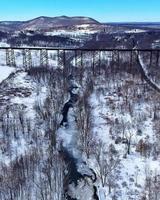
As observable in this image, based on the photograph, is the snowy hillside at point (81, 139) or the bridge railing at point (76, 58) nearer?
the snowy hillside at point (81, 139)

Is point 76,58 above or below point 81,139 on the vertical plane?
above

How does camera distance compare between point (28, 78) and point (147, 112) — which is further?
point (28, 78)

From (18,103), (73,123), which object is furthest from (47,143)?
(18,103)

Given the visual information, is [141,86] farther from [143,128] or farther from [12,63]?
[12,63]

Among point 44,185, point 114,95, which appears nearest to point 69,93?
point 114,95

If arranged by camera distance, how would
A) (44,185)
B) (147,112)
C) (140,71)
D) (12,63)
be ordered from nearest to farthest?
1. (44,185)
2. (147,112)
3. (140,71)
4. (12,63)

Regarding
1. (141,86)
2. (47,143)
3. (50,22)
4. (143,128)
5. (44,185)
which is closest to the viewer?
(44,185)

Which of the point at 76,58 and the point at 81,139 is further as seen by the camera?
the point at 76,58

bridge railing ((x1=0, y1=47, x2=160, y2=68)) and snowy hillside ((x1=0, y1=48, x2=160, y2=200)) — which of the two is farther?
bridge railing ((x1=0, y1=47, x2=160, y2=68))

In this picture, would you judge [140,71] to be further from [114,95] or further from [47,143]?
[47,143]
